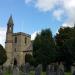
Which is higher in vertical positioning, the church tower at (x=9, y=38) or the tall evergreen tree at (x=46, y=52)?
the church tower at (x=9, y=38)

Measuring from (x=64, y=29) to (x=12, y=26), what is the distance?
5473cm

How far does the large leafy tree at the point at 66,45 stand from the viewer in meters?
54.0

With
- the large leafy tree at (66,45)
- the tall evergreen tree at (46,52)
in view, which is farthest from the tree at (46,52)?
the large leafy tree at (66,45)

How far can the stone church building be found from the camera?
4375 inches

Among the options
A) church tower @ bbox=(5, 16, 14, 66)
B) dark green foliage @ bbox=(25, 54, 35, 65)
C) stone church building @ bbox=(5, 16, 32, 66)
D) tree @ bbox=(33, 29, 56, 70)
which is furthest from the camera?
church tower @ bbox=(5, 16, 14, 66)

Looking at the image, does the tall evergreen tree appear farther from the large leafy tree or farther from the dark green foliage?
the dark green foliage

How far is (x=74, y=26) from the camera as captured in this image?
62125 mm

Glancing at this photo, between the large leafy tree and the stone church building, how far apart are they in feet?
156

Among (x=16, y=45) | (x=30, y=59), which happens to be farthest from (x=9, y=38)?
(x=30, y=59)

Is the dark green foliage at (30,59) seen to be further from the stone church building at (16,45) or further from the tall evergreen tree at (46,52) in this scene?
the tall evergreen tree at (46,52)

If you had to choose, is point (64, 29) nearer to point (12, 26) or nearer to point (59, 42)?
point (59, 42)

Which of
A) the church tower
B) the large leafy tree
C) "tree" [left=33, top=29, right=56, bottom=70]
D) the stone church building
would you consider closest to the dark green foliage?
the stone church building

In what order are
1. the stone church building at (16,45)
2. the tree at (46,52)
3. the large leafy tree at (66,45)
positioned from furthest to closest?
the stone church building at (16,45) < the tree at (46,52) < the large leafy tree at (66,45)

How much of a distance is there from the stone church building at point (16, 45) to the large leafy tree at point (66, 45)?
47579mm
